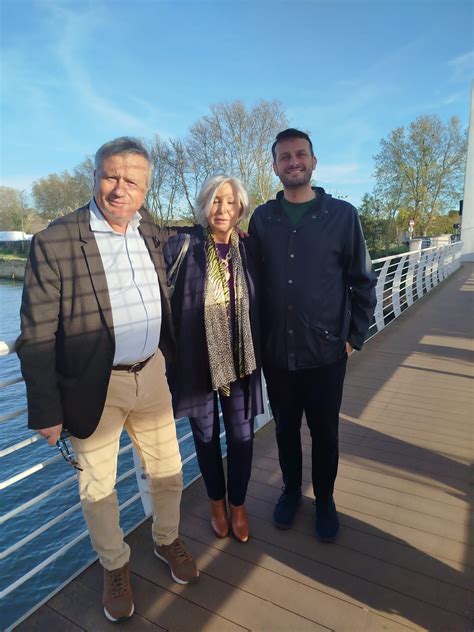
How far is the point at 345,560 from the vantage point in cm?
186

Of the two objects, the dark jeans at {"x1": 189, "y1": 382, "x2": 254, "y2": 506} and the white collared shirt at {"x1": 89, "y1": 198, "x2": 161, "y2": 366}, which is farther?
the dark jeans at {"x1": 189, "y1": 382, "x2": 254, "y2": 506}

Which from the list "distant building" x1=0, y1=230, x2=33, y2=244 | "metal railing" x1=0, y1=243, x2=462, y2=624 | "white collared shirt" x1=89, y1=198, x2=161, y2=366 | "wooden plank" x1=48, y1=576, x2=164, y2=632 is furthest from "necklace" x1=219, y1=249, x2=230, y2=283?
"distant building" x1=0, y1=230, x2=33, y2=244

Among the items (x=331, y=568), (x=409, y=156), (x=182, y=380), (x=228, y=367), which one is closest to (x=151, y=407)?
(x=182, y=380)

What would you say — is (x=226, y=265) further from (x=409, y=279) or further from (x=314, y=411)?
(x=409, y=279)

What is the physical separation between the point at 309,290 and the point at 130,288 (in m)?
0.73

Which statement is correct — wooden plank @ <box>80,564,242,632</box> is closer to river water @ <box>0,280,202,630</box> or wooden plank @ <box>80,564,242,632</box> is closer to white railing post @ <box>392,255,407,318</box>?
river water @ <box>0,280,202,630</box>

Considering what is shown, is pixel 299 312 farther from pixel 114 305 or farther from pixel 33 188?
pixel 33 188

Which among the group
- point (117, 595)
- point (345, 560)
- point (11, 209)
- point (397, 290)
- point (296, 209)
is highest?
point (11, 209)

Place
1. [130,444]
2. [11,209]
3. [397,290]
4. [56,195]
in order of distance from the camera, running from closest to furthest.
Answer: [130,444] → [397,290] → [56,195] → [11,209]

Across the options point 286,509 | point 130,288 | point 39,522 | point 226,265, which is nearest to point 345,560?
point 286,509

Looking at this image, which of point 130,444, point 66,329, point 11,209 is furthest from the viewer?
point 11,209

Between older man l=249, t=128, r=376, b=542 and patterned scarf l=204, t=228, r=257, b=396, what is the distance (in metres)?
0.16

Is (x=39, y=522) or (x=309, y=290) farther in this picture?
(x=39, y=522)

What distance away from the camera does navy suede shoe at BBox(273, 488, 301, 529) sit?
81.7 inches
